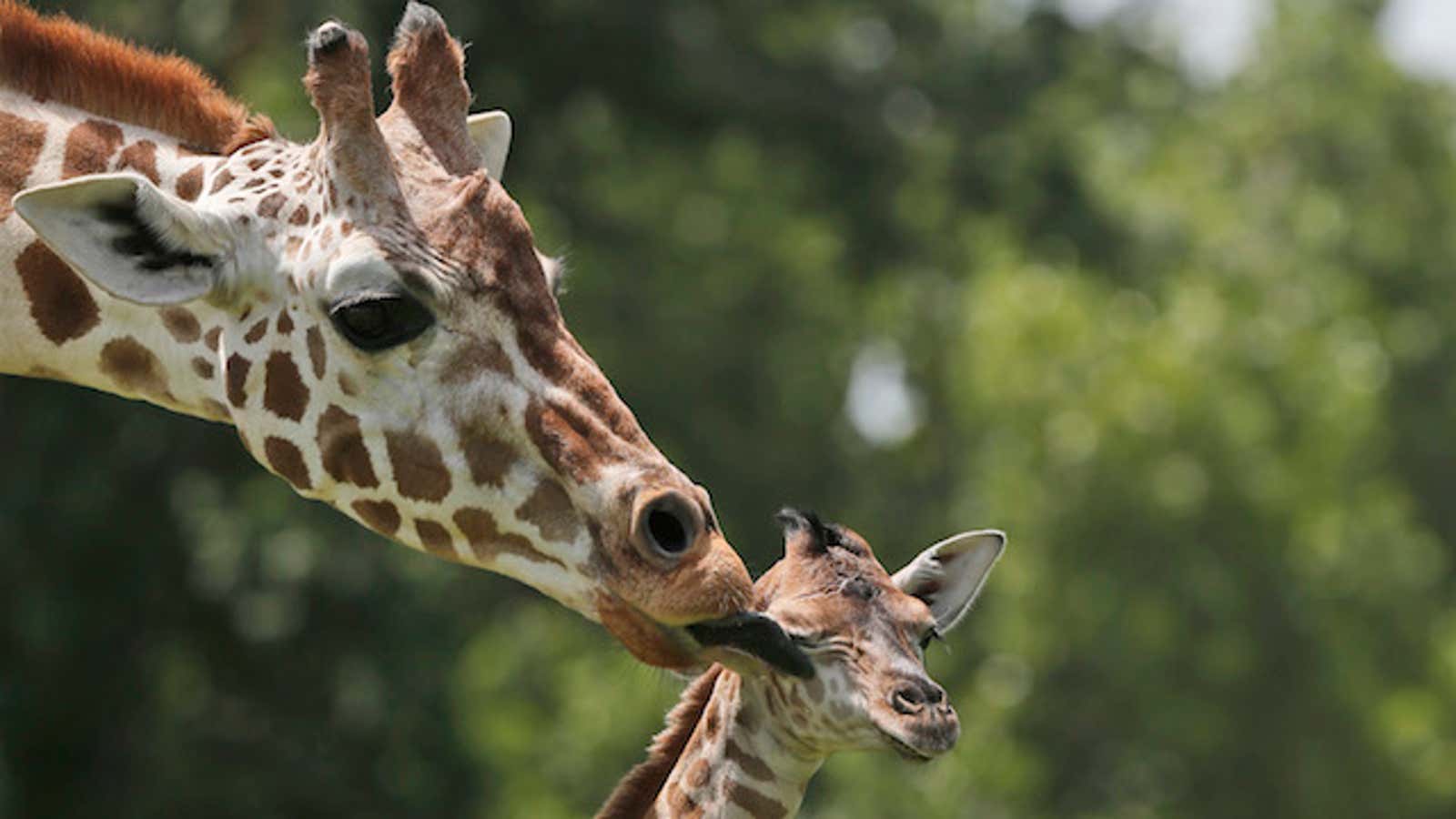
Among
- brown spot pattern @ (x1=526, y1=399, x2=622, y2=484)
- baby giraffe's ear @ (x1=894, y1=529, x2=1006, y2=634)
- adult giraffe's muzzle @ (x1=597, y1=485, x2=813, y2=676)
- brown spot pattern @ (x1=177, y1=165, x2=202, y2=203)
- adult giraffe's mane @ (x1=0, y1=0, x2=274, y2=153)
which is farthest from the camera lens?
baby giraffe's ear @ (x1=894, y1=529, x2=1006, y2=634)

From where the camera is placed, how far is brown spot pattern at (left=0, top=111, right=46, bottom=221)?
6984 millimetres

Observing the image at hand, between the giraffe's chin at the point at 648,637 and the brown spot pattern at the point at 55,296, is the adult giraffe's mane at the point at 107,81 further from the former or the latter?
the giraffe's chin at the point at 648,637

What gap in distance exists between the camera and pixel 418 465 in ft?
21.5

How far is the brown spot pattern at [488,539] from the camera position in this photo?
6496 millimetres

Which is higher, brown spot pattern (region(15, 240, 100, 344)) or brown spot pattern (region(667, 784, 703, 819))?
brown spot pattern (region(15, 240, 100, 344))

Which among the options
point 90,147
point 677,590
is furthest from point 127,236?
point 677,590

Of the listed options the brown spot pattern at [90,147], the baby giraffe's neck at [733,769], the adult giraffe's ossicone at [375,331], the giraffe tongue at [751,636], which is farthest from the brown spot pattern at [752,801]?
the brown spot pattern at [90,147]

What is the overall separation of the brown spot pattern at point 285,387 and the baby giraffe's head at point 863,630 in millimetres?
1442

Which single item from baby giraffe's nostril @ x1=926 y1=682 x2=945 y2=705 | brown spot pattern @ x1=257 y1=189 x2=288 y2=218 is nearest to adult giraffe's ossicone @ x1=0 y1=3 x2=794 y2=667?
brown spot pattern @ x1=257 y1=189 x2=288 y2=218

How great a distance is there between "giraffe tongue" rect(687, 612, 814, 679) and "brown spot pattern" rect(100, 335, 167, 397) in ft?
5.22

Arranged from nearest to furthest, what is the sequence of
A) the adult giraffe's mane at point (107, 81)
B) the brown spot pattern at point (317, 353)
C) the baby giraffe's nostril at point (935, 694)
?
1. the brown spot pattern at point (317, 353)
2. the adult giraffe's mane at point (107, 81)
3. the baby giraffe's nostril at point (935, 694)

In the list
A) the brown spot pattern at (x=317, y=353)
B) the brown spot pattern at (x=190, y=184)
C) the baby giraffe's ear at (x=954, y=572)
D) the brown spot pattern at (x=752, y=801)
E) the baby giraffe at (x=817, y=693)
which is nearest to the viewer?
the brown spot pattern at (x=317, y=353)

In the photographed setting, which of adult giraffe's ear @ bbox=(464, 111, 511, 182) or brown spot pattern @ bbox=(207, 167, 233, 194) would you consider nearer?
brown spot pattern @ bbox=(207, 167, 233, 194)

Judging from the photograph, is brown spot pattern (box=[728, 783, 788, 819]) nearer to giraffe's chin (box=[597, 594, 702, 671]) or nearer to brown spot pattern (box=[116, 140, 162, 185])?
giraffe's chin (box=[597, 594, 702, 671])
